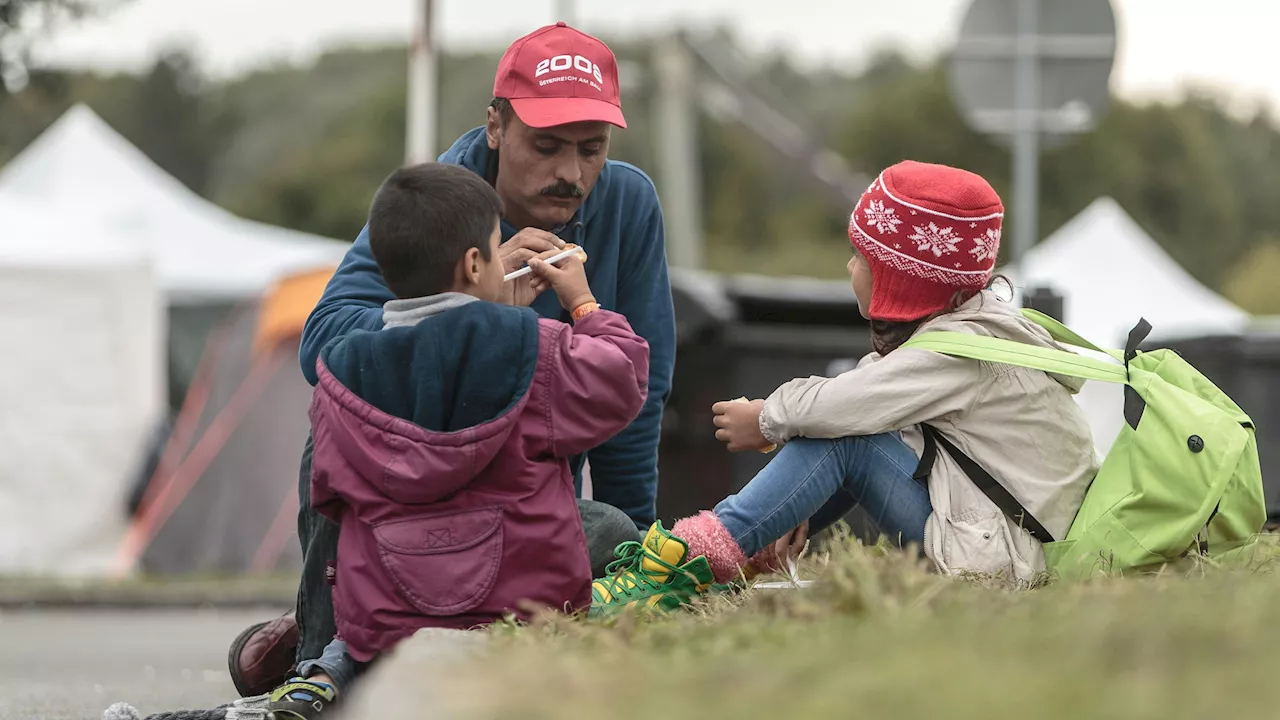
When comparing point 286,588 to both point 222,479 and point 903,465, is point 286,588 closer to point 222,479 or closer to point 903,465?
point 222,479

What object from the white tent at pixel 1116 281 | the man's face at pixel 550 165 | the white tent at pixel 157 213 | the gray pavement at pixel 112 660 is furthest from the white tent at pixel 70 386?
the man's face at pixel 550 165

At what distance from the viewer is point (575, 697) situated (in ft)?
6.76

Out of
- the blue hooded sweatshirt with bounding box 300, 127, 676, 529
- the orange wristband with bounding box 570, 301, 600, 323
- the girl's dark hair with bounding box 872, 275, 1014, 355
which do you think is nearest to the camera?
the orange wristband with bounding box 570, 301, 600, 323

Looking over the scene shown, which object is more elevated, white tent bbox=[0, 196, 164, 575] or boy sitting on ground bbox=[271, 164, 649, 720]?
boy sitting on ground bbox=[271, 164, 649, 720]

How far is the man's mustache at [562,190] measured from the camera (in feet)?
13.7

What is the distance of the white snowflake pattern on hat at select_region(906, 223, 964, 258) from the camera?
377 centimetres

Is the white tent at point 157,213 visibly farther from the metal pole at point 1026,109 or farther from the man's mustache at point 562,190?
the man's mustache at point 562,190

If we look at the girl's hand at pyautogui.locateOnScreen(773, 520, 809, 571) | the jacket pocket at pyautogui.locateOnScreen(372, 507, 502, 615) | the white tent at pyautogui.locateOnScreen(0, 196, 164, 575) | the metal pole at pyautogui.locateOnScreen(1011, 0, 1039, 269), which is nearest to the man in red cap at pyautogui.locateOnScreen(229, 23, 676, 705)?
the jacket pocket at pyautogui.locateOnScreen(372, 507, 502, 615)

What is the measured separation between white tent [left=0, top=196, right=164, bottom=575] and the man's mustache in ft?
28.5

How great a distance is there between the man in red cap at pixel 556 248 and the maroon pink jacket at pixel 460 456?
26cm

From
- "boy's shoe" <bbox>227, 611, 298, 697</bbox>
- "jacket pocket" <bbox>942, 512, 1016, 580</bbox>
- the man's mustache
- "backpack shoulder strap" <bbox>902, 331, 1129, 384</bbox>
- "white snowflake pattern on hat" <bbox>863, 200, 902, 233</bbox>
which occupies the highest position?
"white snowflake pattern on hat" <bbox>863, 200, 902, 233</bbox>

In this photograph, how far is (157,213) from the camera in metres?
18.2

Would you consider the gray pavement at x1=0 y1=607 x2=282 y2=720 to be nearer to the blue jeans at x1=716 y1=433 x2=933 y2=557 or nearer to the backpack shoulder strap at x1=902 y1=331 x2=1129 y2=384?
the blue jeans at x1=716 y1=433 x2=933 y2=557

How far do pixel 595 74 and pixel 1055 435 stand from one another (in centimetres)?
146
